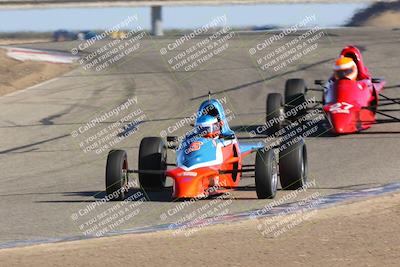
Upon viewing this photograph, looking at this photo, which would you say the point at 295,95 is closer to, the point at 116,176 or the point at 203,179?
the point at 203,179

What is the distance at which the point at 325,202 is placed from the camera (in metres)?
13.6

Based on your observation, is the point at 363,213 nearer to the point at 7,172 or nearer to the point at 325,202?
the point at 325,202

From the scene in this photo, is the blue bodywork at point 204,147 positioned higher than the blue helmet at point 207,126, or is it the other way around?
the blue helmet at point 207,126

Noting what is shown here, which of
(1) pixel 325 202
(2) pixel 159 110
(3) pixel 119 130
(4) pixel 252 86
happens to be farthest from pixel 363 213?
(4) pixel 252 86

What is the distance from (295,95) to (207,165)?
750 cm

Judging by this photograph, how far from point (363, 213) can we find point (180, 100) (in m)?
14.3

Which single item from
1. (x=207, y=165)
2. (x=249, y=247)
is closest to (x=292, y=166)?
(x=207, y=165)

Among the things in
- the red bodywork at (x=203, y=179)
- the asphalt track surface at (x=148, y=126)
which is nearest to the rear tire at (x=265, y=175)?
the asphalt track surface at (x=148, y=126)

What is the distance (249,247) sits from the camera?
36.5 ft

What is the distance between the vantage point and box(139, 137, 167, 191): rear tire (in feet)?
49.6

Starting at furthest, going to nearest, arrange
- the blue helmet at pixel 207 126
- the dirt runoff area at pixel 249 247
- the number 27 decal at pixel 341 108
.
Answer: the number 27 decal at pixel 341 108, the blue helmet at pixel 207 126, the dirt runoff area at pixel 249 247

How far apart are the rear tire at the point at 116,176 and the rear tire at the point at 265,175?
189cm

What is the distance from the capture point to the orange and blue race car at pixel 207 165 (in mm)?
14023

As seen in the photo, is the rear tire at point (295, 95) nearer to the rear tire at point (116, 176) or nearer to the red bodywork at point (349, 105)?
the red bodywork at point (349, 105)
